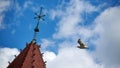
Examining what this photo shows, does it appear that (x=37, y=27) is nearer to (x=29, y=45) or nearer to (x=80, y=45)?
(x=29, y=45)

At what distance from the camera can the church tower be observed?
4156 cm

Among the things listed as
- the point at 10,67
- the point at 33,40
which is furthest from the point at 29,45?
the point at 10,67

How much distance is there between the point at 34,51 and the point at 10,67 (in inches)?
140

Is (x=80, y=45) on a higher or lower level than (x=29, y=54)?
lower

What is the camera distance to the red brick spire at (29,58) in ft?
136

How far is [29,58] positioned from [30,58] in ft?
0.54

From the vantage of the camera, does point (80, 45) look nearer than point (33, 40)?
Yes

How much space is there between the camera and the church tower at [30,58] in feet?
136

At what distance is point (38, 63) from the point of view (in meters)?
42.8

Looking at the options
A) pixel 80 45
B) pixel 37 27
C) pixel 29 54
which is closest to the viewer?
pixel 80 45

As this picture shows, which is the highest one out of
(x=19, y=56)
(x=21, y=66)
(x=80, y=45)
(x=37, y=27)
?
(x=37, y=27)

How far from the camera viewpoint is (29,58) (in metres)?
42.7

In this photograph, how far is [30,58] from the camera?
42.8 m

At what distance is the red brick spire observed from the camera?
4153 cm
